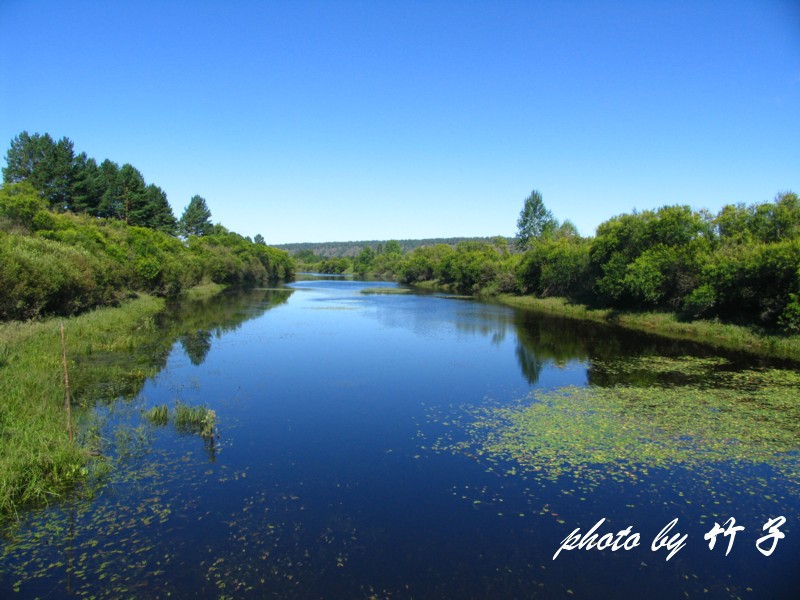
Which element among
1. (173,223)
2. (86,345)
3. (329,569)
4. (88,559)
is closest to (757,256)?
(329,569)

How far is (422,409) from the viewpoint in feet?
53.5

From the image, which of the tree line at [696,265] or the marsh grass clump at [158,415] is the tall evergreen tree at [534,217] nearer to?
the tree line at [696,265]

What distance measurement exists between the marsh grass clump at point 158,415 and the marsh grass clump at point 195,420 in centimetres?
29

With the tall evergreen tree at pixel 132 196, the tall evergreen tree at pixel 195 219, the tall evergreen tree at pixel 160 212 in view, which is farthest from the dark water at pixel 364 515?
the tall evergreen tree at pixel 195 219

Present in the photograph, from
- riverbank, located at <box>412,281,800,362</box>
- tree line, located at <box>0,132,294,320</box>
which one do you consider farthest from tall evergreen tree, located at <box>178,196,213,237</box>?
riverbank, located at <box>412,281,800,362</box>

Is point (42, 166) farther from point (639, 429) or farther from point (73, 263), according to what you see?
point (639, 429)

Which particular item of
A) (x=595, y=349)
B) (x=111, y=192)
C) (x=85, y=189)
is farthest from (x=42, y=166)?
(x=595, y=349)

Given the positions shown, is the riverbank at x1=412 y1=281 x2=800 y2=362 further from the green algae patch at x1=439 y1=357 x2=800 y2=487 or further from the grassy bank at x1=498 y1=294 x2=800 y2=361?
the green algae patch at x1=439 y1=357 x2=800 y2=487

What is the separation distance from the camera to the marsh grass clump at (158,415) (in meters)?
14.3

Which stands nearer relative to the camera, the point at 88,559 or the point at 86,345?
the point at 88,559

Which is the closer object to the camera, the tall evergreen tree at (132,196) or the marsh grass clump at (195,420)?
the marsh grass clump at (195,420)

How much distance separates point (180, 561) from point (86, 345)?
63.4 ft

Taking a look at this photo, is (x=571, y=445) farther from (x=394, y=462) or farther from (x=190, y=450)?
(x=190, y=450)

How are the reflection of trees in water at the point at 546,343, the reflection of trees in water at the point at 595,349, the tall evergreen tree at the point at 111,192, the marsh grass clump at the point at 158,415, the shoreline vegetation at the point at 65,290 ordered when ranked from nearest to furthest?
1. the shoreline vegetation at the point at 65,290
2. the marsh grass clump at the point at 158,415
3. the reflection of trees in water at the point at 595,349
4. the reflection of trees in water at the point at 546,343
5. the tall evergreen tree at the point at 111,192
